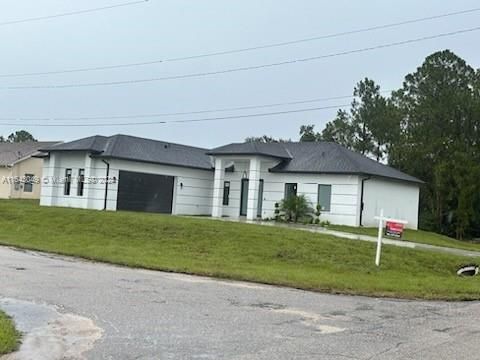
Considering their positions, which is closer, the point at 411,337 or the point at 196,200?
the point at 411,337

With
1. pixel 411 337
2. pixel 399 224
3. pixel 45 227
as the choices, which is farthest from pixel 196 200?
pixel 411 337

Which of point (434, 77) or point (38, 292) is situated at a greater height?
point (434, 77)

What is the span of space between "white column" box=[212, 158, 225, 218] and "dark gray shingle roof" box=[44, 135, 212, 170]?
2477 millimetres

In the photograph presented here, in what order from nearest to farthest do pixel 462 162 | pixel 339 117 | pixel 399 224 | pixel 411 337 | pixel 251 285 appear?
pixel 411 337 → pixel 251 285 → pixel 399 224 → pixel 462 162 → pixel 339 117

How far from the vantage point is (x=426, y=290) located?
52.5ft

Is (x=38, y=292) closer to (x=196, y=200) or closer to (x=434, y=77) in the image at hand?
(x=196, y=200)

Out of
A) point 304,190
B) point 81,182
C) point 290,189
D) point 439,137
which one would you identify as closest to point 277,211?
point 290,189

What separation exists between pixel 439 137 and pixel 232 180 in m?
22.7

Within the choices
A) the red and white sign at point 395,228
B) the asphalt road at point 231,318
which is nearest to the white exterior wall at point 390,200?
the red and white sign at point 395,228

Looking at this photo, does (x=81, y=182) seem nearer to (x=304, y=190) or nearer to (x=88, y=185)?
(x=88, y=185)

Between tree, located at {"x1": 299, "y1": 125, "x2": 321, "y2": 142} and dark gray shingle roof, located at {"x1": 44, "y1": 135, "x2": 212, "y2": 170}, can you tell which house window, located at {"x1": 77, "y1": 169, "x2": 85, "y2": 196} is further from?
tree, located at {"x1": 299, "y1": 125, "x2": 321, "y2": 142}

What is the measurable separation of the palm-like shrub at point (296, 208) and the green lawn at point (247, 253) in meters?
11.4

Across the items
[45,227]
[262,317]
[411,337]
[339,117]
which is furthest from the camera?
[339,117]

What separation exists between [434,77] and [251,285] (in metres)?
49.3
